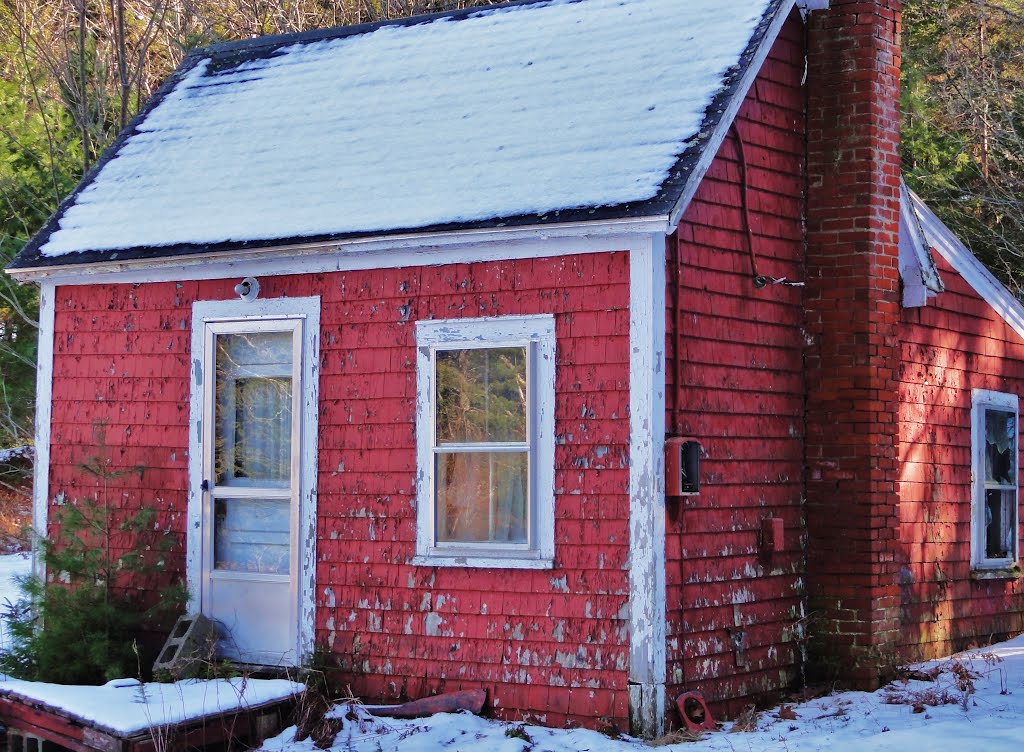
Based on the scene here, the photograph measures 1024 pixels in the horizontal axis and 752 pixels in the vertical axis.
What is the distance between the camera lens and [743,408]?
9602 millimetres

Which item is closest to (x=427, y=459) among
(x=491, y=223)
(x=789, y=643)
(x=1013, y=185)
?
(x=491, y=223)

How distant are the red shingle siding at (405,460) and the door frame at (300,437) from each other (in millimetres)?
86

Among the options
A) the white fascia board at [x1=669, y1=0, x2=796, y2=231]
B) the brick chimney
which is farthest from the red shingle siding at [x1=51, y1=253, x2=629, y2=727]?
the brick chimney

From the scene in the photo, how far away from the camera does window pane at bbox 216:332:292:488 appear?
33.8ft

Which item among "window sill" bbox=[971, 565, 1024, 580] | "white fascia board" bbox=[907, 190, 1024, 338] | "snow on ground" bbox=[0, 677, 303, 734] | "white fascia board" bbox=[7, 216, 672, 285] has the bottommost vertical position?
"snow on ground" bbox=[0, 677, 303, 734]

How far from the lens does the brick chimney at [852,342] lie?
10109 millimetres

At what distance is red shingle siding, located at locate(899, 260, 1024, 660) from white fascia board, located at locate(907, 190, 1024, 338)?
9 centimetres

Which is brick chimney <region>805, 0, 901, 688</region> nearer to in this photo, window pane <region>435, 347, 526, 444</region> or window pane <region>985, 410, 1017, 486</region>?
window pane <region>435, 347, 526, 444</region>

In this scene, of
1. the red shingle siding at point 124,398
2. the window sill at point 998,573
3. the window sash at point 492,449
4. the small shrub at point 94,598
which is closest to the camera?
the window sash at point 492,449

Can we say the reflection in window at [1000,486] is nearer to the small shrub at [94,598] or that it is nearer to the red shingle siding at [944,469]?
the red shingle siding at [944,469]

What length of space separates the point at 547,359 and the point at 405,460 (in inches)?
50.6

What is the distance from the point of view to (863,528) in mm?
10086

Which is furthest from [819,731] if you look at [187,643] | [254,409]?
[254,409]

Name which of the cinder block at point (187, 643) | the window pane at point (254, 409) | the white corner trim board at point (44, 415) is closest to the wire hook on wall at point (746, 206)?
the window pane at point (254, 409)
